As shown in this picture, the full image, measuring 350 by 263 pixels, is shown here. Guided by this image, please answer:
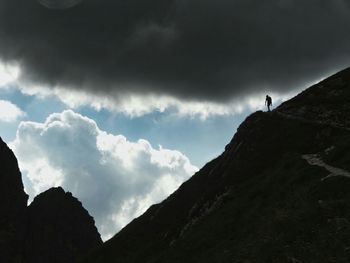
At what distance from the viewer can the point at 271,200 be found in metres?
42.0

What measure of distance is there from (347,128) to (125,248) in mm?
37973

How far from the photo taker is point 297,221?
32.1m

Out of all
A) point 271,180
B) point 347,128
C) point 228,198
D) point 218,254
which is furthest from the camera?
point 347,128

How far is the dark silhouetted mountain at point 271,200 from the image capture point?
30156 millimetres

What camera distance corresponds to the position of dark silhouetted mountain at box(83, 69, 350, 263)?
30.2 metres

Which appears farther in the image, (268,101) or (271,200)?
(268,101)

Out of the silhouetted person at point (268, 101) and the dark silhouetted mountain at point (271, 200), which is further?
the silhouetted person at point (268, 101)

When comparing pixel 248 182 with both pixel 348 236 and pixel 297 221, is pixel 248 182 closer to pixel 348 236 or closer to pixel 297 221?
pixel 297 221

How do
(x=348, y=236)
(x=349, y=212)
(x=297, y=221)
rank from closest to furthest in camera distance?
(x=348, y=236)
(x=349, y=212)
(x=297, y=221)

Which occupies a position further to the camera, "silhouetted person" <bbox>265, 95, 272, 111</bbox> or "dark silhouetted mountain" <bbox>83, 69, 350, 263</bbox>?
"silhouetted person" <bbox>265, 95, 272, 111</bbox>

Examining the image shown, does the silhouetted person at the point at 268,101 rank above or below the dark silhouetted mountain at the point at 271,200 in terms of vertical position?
above

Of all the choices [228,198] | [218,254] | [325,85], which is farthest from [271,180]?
[325,85]

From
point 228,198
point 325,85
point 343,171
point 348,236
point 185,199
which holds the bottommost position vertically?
point 348,236

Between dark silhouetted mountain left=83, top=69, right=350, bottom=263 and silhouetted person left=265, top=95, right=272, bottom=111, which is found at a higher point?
silhouetted person left=265, top=95, right=272, bottom=111
